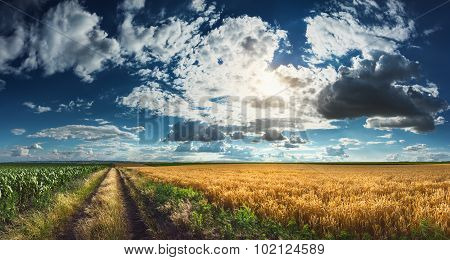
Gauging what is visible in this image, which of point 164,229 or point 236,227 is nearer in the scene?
point 236,227

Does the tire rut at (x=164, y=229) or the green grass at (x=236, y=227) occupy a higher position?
the green grass at (x=236, y=227)

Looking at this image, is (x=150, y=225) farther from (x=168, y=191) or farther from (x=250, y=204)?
(x=168, y=191)

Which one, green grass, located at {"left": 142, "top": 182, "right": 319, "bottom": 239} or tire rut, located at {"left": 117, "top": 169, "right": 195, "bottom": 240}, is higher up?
green grass, located at {"left": 142, "top": 182, "right": 319, "bottom": 239}

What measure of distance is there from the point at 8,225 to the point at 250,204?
361 inches

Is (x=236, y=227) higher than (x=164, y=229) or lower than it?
higher

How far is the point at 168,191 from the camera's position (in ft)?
76.5

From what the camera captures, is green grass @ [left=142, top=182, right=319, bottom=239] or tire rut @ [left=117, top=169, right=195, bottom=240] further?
tire rut @ [left=117, top=169, right=195, bottom=240]

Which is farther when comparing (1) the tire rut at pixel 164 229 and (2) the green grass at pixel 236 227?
(1) the tire rut at pixel 164 229

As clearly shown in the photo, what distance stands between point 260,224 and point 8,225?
32.4 ft

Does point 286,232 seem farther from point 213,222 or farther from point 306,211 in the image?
point 213,222
